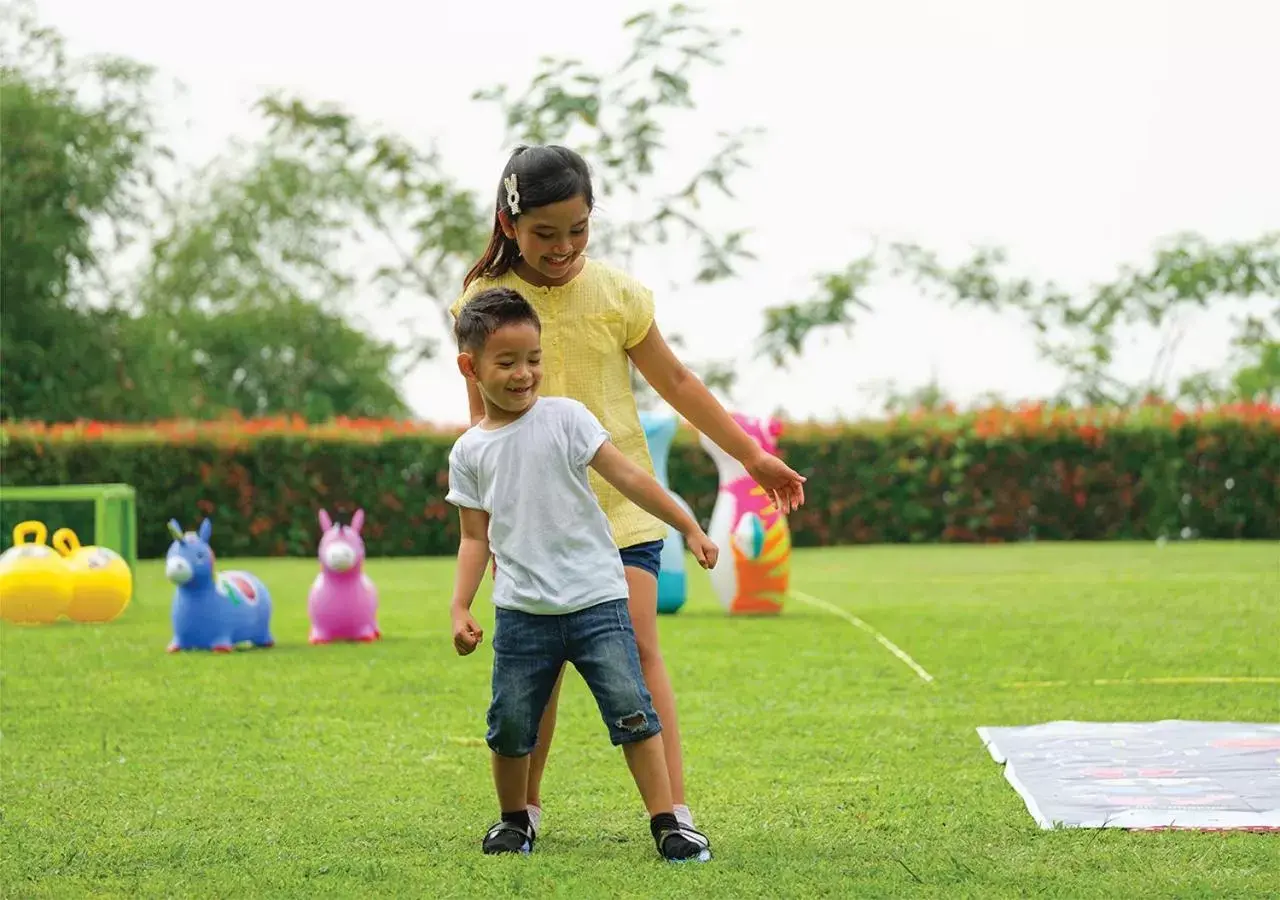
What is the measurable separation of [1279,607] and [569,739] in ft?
17.0

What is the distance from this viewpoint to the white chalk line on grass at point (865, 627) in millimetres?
6701

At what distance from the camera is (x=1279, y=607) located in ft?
29.5

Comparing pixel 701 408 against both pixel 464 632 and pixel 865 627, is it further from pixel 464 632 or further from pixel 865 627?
pixel 865 627

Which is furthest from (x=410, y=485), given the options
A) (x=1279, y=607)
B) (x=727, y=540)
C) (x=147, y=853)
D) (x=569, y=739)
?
(x=147, y=853)

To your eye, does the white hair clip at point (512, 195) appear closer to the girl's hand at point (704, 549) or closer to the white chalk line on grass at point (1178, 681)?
the girl's hand at point (704, 549)

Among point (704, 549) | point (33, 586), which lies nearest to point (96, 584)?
point (33, 586)

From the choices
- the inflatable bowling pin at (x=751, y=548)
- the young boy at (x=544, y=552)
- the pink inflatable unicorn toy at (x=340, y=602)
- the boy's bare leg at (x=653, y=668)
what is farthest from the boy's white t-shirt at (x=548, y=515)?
the inflatable bowling pin at (x=751, y=548)

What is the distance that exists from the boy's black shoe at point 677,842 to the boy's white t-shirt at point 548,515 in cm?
45

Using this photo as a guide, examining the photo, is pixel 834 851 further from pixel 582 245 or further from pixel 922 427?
pixel 922 427

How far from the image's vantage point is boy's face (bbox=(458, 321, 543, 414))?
3453 millimetres

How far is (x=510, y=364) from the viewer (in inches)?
136

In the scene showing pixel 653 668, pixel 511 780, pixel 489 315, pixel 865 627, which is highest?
pixel 489 315

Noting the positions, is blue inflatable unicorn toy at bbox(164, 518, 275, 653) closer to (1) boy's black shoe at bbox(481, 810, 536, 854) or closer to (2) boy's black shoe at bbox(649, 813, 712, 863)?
(1) boy's black shoe at bbox(481, 810, 536, 854)

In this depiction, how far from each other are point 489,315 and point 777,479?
2.39 feet
